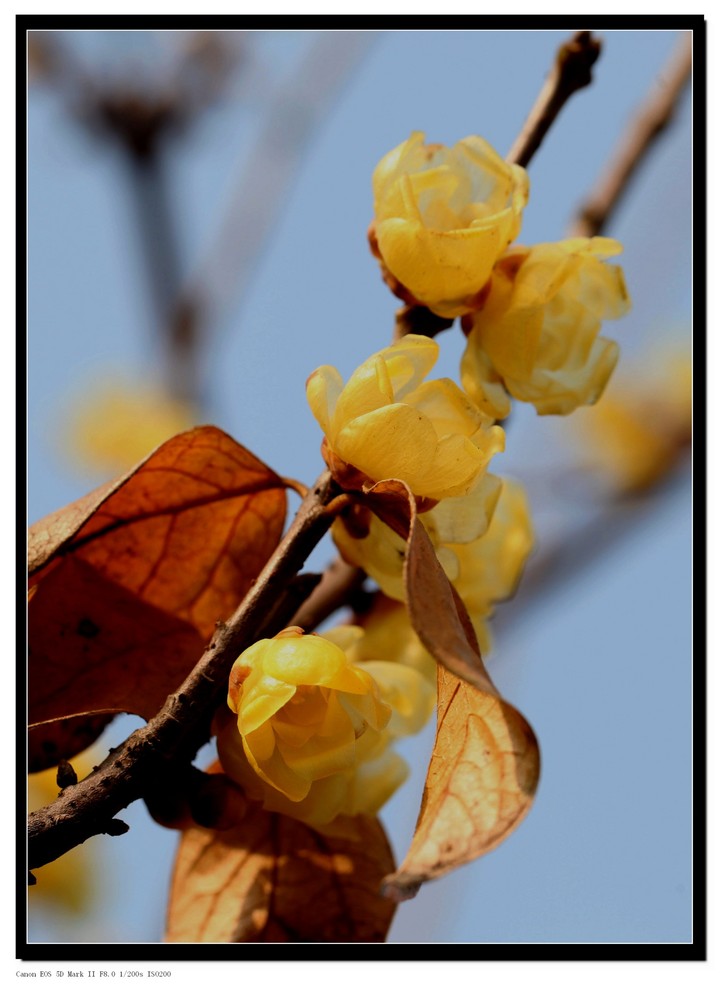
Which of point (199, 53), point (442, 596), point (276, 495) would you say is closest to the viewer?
point (442, 596)

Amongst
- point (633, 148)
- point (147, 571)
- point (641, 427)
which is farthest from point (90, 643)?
point (641, 427)

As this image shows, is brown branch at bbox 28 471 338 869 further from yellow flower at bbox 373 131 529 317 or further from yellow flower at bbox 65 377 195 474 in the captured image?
yellow flower at bbox 65 377 195 474

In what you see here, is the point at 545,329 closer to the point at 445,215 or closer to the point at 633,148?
the point at 445,215

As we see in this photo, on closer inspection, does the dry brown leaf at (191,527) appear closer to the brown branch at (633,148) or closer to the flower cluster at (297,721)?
the flower cluster at (297,721)

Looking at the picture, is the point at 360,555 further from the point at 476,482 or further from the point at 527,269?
the point at 527,269

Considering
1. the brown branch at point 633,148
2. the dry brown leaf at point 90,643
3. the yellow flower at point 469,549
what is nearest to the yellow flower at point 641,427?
the brown branch at point 633,148

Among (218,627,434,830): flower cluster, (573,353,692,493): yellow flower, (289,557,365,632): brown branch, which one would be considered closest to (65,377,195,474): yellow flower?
(573,353,692,493): yellow flower

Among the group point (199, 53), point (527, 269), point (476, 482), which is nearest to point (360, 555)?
point (476, 482)
